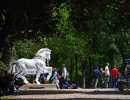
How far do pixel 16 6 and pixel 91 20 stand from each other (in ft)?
41.0

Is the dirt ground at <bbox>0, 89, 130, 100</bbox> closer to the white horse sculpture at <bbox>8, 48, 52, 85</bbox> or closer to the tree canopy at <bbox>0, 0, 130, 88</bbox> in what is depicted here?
the tree canopy at <bbox>0, 0, 130, 88</bbox>

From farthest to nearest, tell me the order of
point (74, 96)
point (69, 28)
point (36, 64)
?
point (36, 64) < point (69, 28) < point (74, 96)

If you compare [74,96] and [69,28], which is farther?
[69,28]

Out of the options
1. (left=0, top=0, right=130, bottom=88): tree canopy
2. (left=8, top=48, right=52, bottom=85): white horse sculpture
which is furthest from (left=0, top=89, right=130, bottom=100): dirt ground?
(left=8, top=48, right=52, bottom=85): white horse sculpture

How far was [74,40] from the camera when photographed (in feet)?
141

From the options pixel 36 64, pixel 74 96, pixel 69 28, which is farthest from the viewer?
pixel 36 64

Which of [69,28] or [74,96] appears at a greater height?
[69,28]

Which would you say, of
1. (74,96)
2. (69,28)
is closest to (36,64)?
(69,28)

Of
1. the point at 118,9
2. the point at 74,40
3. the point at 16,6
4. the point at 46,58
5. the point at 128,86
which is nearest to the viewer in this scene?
the point at 16,6

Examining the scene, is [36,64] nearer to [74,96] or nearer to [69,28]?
[69,28]

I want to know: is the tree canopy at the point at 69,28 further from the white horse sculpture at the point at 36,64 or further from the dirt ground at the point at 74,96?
the dirt ground at the point at 74,96

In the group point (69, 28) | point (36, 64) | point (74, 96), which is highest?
point (69, 28)

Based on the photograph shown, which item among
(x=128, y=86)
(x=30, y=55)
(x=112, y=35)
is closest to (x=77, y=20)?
(x=128, y=86)

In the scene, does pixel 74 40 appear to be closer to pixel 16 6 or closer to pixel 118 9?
pixel 118 9
